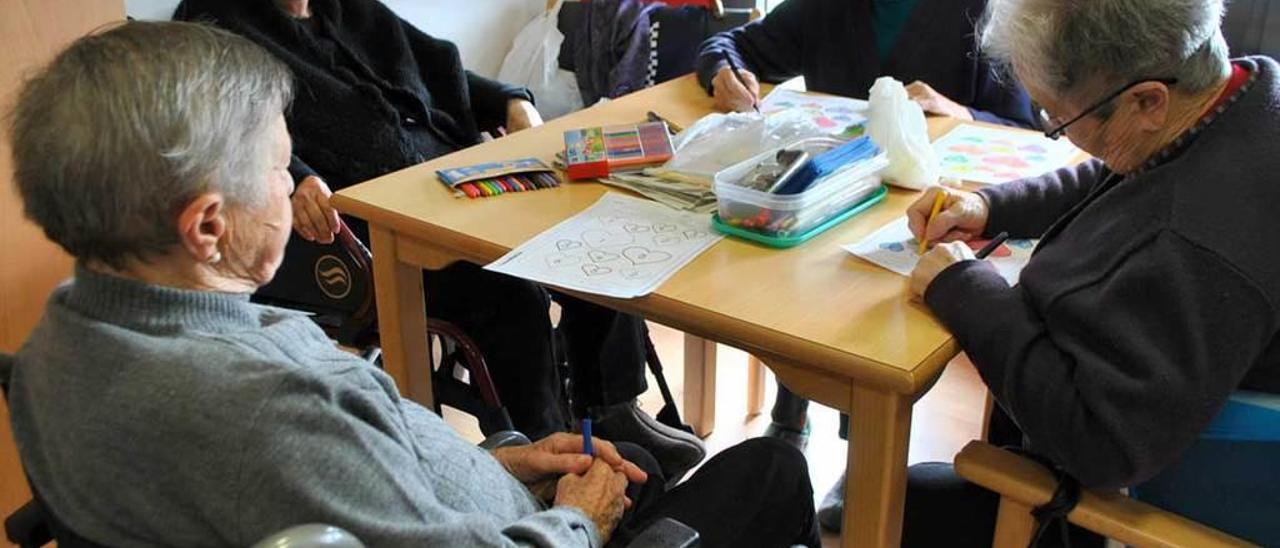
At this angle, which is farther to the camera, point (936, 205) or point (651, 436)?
point (651, 436)

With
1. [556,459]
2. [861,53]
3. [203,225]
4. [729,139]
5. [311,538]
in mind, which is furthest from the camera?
[861,53]

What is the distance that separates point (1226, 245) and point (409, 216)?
3.25 ft

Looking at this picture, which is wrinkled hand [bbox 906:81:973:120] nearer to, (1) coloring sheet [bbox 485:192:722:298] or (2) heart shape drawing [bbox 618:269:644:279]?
(1) coloring sheet [bbox 485:192:722:298]

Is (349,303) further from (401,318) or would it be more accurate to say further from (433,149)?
(433,149)

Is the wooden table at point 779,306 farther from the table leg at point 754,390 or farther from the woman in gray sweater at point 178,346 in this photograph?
the table leg at point 754,390

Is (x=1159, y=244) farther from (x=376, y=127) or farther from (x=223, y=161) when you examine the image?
(x=376, y=127)

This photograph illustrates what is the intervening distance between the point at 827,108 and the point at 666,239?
0.71 metres

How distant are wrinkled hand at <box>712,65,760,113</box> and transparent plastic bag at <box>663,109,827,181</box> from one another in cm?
21

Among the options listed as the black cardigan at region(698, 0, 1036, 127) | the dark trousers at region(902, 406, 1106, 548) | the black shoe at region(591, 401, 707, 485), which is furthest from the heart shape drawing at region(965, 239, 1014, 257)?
the black shoe at region(591, 401, 707, 485)

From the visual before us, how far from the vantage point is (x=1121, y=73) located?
1.13 m

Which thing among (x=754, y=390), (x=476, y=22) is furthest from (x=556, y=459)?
(x=476, y=22)

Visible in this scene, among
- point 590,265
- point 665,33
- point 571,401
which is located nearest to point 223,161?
point 590,265

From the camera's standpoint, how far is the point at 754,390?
252cm

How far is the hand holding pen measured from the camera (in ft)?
6.63
